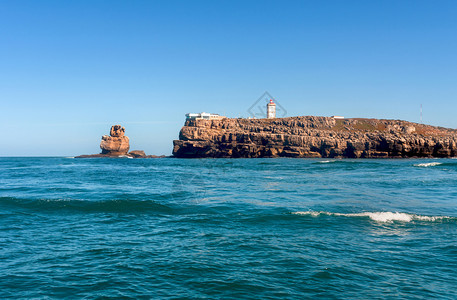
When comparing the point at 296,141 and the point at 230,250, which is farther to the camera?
the point at 296,141

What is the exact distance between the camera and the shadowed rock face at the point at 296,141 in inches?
4844

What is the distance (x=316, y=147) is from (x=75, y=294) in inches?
5579

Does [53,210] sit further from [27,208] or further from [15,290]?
[15,290]

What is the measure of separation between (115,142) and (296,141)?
104 metres

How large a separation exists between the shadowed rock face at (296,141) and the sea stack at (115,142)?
41.4 m

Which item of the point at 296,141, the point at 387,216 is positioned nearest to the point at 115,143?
the point at 296,141

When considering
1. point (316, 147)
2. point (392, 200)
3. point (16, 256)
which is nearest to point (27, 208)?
point (16, 256)

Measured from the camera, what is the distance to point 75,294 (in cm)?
865

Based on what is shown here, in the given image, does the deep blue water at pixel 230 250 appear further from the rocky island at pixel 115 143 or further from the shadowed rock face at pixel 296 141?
the rocky island at pixel 115 143

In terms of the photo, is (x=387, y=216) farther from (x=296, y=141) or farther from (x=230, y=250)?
(x=296, y=141)

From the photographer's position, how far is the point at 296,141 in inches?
5581

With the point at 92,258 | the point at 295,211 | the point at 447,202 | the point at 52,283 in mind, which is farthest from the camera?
the point at 447,202

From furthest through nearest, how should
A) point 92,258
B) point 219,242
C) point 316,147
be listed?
point 316,147, point 219,242, point 92,258

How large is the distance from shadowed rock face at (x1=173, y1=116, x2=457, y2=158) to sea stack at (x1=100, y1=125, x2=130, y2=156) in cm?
4140
